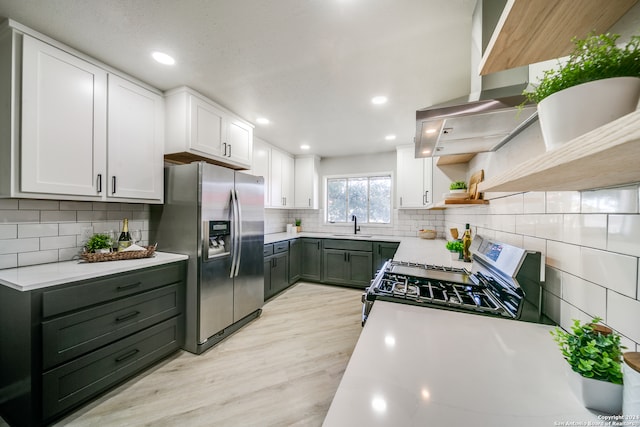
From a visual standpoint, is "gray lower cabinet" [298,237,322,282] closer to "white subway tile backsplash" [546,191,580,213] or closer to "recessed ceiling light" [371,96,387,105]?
"recessed ceiling light" [371,96,387,105]

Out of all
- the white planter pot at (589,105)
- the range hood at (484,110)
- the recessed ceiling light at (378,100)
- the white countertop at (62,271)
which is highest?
the recessed ceiling light at (378,100)

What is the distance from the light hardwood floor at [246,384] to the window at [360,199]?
2.29 meters

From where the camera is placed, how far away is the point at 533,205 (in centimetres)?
117

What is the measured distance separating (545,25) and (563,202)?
2.11ft

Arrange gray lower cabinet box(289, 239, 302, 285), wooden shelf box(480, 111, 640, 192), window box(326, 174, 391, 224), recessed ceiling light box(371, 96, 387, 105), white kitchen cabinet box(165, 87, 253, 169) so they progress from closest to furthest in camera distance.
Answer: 1. wooden shelf box(480, 111, 640, 192)
2. white kitchen cabinet box(165, 87, 253, 169)
3. recessed ceiling light box(371, 96, 387, 105)
4. gray lower cabinet box(289, 239, 302, 285)
5. window box(326, 174, 391, 224)

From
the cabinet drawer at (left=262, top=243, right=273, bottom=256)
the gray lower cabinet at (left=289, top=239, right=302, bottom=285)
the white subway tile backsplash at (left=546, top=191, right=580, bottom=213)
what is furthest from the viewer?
the gray lower cabinet at (left=289, top=239, right=302, bottom=285)

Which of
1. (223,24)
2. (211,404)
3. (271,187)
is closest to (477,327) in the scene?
(211,404)

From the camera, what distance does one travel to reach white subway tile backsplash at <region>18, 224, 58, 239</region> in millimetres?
1683

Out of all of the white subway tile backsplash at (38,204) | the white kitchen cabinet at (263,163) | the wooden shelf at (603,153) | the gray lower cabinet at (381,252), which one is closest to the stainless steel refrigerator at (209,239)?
the white subway tile backsplash at (38,204)

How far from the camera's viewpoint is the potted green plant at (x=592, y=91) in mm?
419

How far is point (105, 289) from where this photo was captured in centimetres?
159

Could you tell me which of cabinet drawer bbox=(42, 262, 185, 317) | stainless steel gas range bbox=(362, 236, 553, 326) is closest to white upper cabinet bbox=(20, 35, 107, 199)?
cabinet drawer bbox=(42, 262, 185, 317)

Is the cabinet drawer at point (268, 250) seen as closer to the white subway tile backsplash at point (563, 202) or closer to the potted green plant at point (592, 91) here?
the white subway tile backsplash at point (563, 202)

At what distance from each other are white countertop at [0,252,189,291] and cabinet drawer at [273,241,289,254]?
5.25ft
